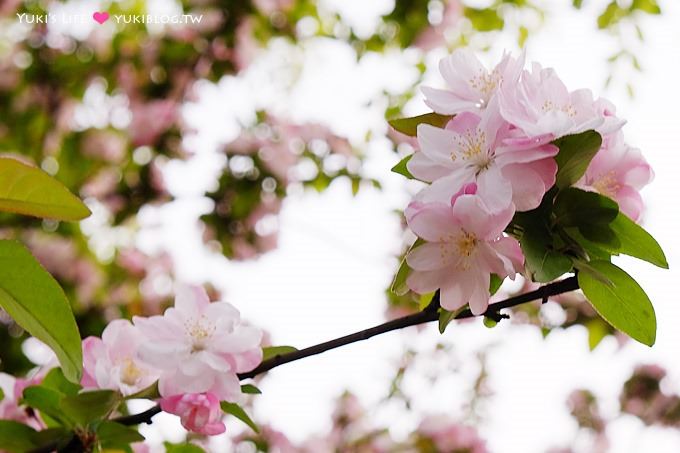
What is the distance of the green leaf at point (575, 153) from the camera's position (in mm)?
519

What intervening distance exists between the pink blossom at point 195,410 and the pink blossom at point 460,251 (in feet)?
0.61

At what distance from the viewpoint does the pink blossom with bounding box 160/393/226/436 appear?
597 millimetres

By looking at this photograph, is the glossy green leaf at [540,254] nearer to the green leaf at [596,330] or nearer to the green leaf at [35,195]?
the green leaf at [35,195]

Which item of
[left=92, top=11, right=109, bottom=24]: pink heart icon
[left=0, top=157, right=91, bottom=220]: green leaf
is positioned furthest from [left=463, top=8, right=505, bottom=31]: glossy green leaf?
[left=0, top=157, right=91, bottom=220]: green leaf

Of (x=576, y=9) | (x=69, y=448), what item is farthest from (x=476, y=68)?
(x=576, y=9)

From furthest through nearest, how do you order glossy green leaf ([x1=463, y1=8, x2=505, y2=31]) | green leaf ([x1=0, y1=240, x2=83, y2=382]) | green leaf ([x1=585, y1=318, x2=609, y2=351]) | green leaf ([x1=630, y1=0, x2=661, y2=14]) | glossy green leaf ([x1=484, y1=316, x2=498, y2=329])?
1. glossy green leaf ([x1=463, y1=8, x2=505, y2=31])
2. green leaf ([x1=630, y1=0, x2=661, y2=14])
3. green leaf ([x1=585, y1=318, x2=609, y2=351])
4. glossy green leaf ([x1=484, y1=316, x2=498, y2=329])
5. green leaf ([x1=0, y1=240, x2=83, y2=382])

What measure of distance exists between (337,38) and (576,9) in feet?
2.36

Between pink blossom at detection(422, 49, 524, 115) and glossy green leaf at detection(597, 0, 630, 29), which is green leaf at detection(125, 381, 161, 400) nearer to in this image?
pink blossom at detection(422, 49, 524, 115)

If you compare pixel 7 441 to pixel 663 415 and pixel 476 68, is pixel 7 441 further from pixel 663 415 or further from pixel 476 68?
pixel 663 415

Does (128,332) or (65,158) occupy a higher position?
(128,332)

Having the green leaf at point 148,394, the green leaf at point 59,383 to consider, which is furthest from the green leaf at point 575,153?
the green leaf at point 59,383

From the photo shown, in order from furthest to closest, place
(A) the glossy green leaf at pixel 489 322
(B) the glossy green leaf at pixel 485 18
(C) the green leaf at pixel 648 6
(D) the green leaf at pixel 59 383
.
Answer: (B) the glossy green leaf at pixel 485 18 < (C) the green leaf at pixel 648 6 < (D) the green leaf at pixel 59 383 < (A) the glossy green leaf at pixel 489 322

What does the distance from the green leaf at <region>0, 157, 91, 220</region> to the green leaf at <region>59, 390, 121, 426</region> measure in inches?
6.2

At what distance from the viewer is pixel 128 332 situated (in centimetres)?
70
